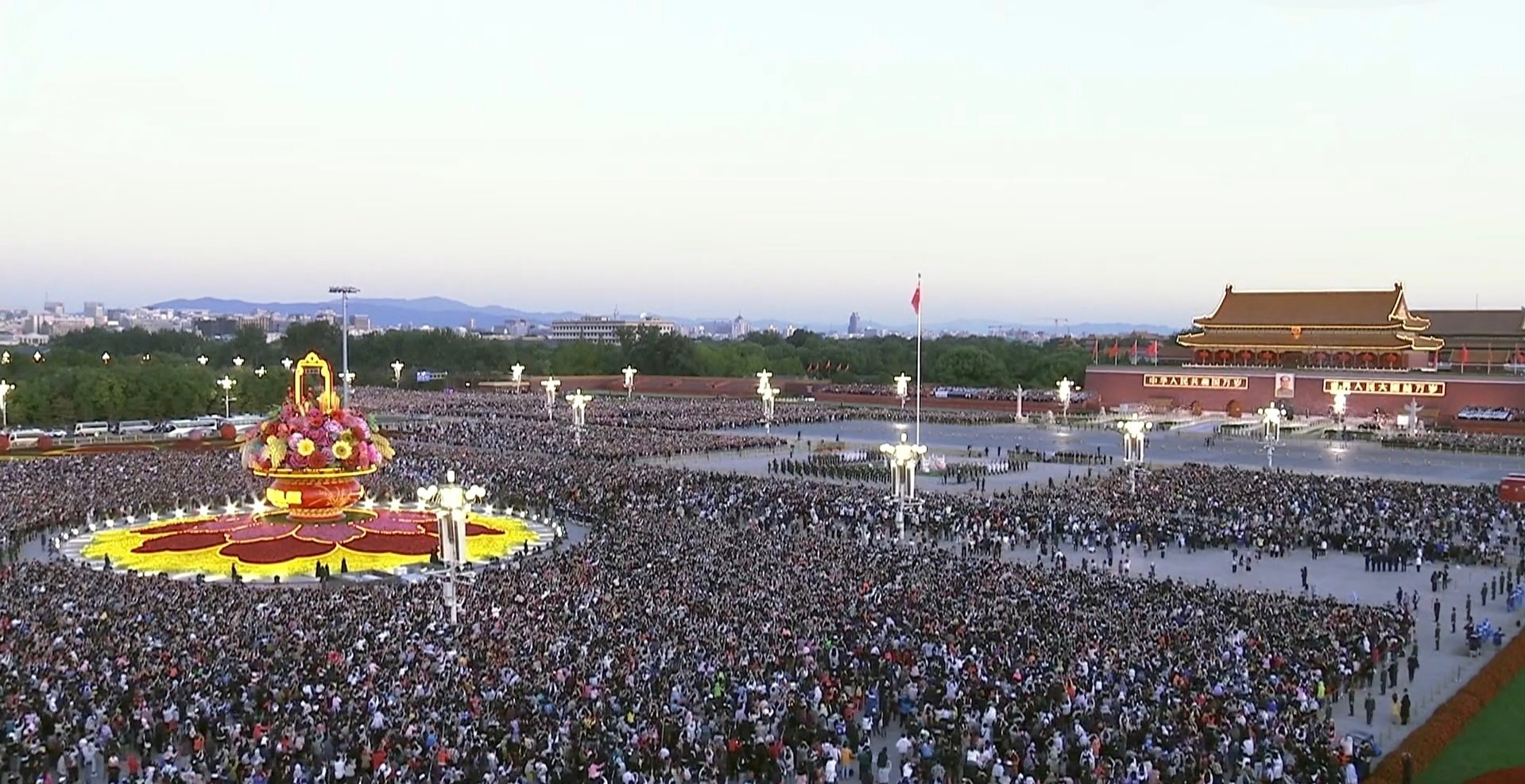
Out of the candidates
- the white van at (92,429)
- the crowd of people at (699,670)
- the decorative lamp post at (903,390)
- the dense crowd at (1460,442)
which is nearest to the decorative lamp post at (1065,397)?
the decorative lamp post at (903,390)

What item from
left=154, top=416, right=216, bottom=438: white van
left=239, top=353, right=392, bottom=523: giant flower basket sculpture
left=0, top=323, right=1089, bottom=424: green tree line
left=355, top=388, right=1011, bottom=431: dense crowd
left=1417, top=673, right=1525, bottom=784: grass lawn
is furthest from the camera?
left=0, top=323, right=1089, bottom=424: green tree line

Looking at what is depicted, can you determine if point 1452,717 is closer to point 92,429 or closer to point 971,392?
point 92,429

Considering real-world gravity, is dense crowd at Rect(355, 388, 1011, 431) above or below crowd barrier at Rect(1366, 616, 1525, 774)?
above

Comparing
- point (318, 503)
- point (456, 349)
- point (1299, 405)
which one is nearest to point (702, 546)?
point (318, 503)

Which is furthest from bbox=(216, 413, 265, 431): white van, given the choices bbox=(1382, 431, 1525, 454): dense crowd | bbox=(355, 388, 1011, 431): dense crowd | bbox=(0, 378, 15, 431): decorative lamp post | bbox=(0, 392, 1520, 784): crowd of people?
bbox=(1382, 431, 1525, 454): dense crowd

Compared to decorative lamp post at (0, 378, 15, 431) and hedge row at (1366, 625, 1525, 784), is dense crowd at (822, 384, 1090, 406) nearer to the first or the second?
decorative lamp post at (0, 378, 15, 431)

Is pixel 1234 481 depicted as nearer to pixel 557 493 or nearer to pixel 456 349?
pixel 557 493

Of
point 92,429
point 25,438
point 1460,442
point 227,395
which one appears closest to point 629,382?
point 227,395
